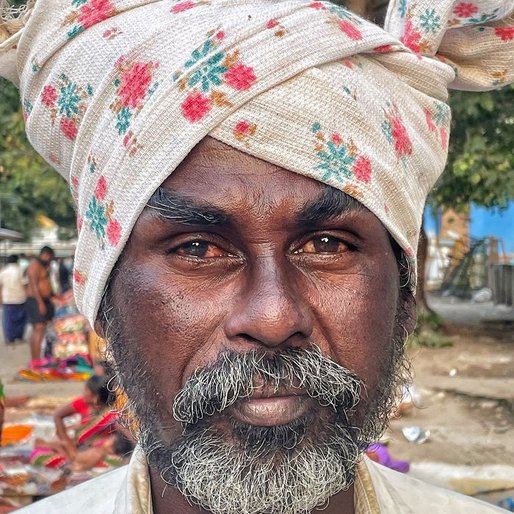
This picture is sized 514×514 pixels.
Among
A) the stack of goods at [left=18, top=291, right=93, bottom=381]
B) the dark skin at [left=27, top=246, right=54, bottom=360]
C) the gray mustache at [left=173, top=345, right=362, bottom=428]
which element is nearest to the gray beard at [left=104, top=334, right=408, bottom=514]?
the gray mustache at [left=173, top=345, right=362, bottom=428]

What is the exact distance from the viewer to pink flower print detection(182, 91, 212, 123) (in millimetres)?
1436

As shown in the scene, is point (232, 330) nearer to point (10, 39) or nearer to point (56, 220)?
point (10, 39)

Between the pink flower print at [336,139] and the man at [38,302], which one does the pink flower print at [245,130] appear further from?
the man at [38,302]

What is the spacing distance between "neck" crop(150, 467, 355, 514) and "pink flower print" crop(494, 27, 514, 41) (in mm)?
1313

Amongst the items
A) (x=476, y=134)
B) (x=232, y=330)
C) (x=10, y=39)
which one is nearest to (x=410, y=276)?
(x=232, y=330)

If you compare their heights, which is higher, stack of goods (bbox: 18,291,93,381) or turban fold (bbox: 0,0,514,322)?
turban fold (bbox: 0,0,514,322)

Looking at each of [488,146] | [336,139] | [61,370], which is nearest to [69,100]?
[336,139]

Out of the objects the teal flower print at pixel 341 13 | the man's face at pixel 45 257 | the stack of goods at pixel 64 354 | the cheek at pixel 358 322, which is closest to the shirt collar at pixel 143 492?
the cheek at pixel 358 322

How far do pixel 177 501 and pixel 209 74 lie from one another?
108 cm

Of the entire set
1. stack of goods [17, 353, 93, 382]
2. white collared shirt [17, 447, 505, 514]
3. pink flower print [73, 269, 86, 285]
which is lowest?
stack of goods [17, 353, 93, 382]

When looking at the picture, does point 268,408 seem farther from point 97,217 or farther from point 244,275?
point 97,217

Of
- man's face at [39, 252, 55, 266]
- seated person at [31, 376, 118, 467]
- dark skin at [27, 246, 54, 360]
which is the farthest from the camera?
man's face at [39, 252, 55, 266]

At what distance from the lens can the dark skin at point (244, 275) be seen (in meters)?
1.41

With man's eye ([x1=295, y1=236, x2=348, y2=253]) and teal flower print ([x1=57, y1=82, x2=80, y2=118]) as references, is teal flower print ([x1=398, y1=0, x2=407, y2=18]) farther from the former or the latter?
teal flower print ([x1=57, y1=82, x2=80, y2=118])
